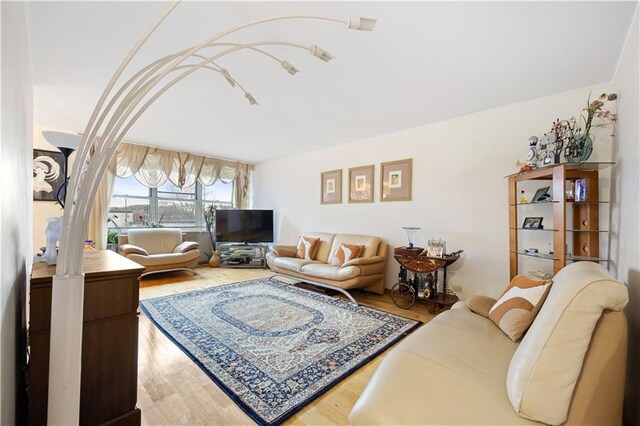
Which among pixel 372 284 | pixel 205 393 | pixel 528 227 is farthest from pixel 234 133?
pixel 528 227

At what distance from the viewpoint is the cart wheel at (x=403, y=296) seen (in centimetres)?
328

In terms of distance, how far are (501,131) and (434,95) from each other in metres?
0.98

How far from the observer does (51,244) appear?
148 cm

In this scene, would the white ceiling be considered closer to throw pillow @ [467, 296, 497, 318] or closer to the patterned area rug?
throw pillow @ [467, 296, 497, 318]

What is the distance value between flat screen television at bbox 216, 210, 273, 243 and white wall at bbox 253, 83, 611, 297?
176 cm

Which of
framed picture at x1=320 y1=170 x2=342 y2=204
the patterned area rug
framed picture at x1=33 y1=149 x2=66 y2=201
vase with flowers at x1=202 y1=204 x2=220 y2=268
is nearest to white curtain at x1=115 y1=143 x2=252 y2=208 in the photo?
vase with flowers at x1=202 y1=204 x2=220 y2=268

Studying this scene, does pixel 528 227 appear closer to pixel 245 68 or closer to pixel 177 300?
pixel 245 68

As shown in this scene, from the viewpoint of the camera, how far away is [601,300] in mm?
884

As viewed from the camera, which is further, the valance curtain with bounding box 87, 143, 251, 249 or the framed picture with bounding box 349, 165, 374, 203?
the valance curtain with bounding box 87, 143, 251, 249

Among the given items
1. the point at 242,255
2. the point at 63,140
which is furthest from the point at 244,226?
the point at 63,140

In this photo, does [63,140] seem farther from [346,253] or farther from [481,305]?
[346,253]

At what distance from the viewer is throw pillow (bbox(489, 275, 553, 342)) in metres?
1.46

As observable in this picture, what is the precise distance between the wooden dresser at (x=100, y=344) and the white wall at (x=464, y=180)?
330 cm

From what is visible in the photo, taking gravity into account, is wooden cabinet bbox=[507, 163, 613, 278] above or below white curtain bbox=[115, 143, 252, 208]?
below
